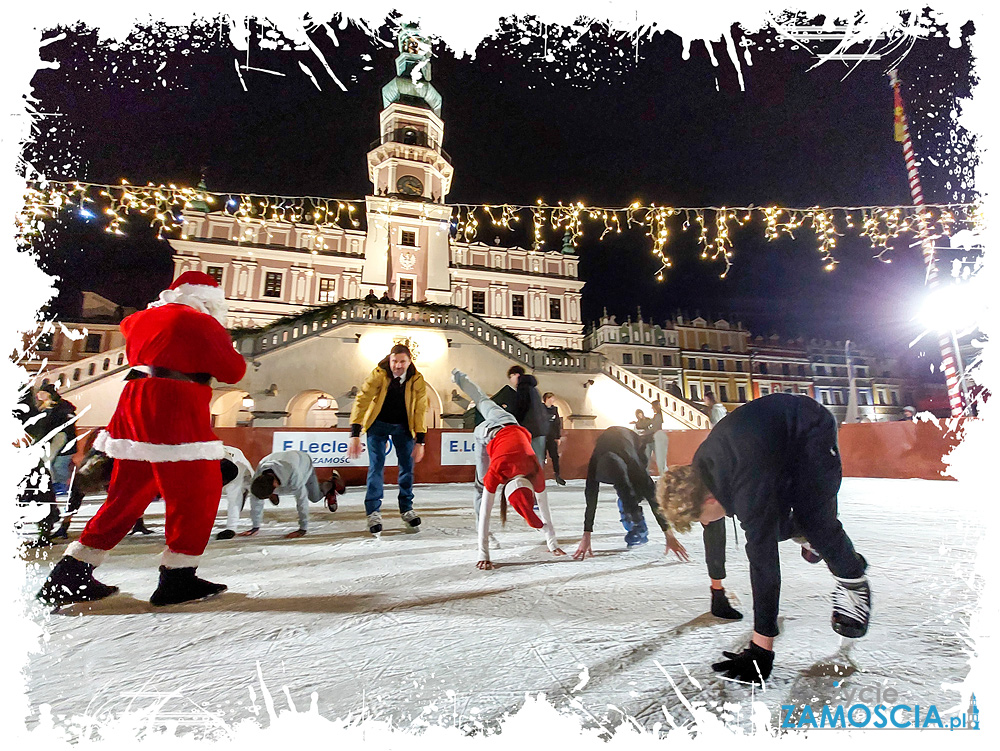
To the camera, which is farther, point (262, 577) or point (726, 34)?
point (262, 577)

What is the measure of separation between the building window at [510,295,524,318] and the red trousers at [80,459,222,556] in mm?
25250

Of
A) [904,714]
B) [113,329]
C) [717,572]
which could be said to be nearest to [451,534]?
[717,572]

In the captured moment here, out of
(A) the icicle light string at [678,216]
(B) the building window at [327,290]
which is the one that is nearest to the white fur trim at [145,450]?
(A) the icicle light string at [678,216]

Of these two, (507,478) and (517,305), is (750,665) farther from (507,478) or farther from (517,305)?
(517,305)

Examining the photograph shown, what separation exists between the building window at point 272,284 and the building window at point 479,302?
11.2m

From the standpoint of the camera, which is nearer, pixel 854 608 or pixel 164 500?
pixel 854 608

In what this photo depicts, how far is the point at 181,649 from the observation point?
1604mm

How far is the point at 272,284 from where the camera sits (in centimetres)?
2336

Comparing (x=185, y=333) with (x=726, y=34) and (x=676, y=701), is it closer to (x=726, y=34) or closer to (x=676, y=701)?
(x=676, y=701)

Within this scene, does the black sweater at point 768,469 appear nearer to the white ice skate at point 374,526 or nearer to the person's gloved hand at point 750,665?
the person's gloved hand at point 750,665

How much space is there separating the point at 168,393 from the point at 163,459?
0.34 metres

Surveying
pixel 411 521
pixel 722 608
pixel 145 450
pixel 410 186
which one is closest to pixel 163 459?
pixel 145 450

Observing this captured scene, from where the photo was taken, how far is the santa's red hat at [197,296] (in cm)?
240

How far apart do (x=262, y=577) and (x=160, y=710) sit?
152 centimetres
